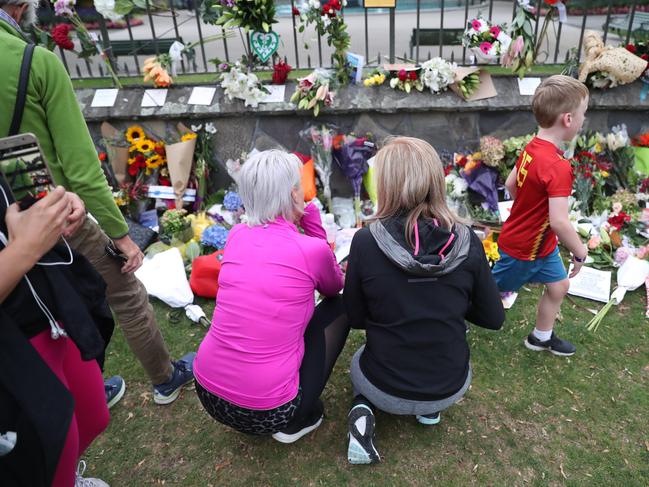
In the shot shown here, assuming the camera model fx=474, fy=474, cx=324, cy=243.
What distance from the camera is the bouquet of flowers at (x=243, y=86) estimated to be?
4008mm

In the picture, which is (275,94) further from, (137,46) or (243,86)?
(137,46)

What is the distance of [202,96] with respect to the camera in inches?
165

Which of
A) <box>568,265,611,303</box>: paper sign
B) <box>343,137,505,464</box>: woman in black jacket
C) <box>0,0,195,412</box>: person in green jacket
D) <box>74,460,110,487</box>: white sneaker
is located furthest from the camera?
<box>568,265,611,303</box>: paper sign

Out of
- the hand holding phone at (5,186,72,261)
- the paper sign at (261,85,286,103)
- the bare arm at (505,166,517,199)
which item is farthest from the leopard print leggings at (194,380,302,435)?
the paper sign at (261,85,286,103)

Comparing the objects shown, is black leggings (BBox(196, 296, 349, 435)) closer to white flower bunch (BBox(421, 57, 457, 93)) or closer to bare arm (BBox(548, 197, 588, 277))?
bare arm (BBox(548, 197, 588, 277))

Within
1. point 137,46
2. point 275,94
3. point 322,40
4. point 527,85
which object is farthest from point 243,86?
point 322,40

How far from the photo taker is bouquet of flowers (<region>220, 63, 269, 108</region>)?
401 cm

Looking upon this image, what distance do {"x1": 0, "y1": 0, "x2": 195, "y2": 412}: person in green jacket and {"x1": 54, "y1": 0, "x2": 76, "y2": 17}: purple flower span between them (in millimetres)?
2330

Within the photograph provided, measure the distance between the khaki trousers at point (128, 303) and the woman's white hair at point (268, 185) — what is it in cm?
64

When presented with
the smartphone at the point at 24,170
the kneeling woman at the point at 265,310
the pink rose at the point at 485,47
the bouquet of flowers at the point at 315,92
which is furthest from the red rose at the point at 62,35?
the pink rose at the point at 485,47

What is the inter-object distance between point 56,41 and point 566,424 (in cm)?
448

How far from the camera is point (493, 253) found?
3533 mm

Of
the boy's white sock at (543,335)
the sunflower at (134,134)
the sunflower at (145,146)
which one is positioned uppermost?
the sunflower at (134,134)

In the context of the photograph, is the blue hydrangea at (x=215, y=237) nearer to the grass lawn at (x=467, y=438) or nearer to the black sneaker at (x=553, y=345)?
the grass lawn at (x=467, y=438)
